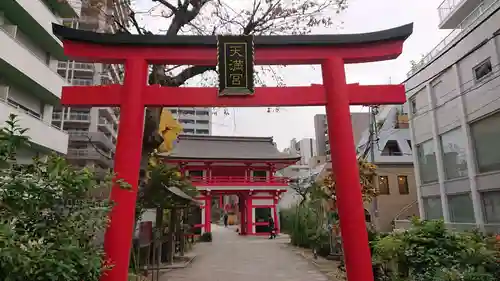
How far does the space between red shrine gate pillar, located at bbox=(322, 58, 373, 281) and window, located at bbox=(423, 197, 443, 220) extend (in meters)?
11.3

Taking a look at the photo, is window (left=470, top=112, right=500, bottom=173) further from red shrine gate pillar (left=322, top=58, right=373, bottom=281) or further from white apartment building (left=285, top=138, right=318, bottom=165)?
white apartment building (left=285, top=138, right=318, bottom=165)

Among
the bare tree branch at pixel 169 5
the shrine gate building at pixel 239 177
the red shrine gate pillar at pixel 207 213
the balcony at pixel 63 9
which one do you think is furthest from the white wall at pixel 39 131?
the red shrine gate pillar at pixel 207 213

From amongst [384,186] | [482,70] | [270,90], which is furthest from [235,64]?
[384,186]

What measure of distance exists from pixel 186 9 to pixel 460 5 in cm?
1462

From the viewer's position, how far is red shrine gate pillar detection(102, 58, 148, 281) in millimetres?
5793

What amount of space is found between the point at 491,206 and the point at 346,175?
9.11 meters

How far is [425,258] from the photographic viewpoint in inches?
251

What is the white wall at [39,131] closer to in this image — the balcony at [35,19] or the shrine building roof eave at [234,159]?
the balcony at [35,19]

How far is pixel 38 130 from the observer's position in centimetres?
1573

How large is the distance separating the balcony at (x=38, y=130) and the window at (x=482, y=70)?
17.1 metres

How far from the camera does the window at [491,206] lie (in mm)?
11758

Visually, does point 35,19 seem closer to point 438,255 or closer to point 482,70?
point 438,255

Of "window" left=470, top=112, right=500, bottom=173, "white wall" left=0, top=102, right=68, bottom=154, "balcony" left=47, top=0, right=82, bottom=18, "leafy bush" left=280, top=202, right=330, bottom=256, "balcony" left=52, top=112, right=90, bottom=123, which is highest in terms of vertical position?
"balcony" left=52, top=112, right=90, bottom=123

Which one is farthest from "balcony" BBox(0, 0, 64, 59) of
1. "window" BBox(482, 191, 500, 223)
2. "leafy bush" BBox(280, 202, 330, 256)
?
"window" BBox(482, 191, 500, 223)
